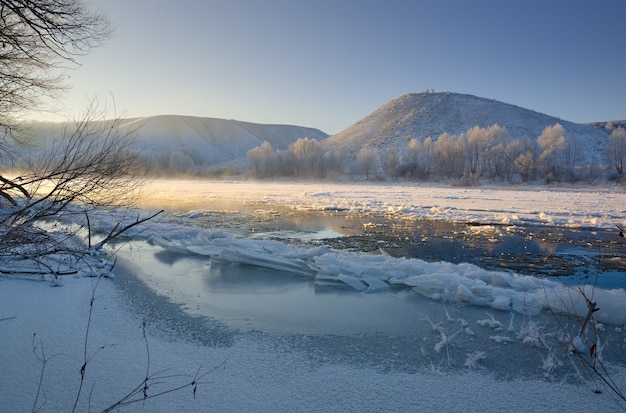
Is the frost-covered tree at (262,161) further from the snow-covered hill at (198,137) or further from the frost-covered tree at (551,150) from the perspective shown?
the frost-covered tree at (551,150)

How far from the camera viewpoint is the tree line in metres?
52.6

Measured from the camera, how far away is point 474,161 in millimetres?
63906

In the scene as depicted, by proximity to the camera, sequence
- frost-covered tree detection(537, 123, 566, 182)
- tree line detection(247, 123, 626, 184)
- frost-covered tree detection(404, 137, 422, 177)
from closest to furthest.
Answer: frost-covered tree detection(537, 123, 566, 182), tree line detection(247, 123, 626, 184), frost-covered tree detection(404, 137, 422, 177)

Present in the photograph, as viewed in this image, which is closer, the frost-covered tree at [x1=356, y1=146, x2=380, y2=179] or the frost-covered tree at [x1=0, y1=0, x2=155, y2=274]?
the frost-covered tree at [x1=0, y1=0, x2=155, y2=274]

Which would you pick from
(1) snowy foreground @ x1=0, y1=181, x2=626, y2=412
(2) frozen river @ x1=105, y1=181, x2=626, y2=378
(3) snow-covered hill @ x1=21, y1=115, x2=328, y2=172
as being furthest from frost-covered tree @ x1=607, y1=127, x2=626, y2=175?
(3) snow-covered hill @ x1=21, y1=115, x2=328, y2=172

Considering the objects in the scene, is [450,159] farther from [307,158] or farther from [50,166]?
[50,166]

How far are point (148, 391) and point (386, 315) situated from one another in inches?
133

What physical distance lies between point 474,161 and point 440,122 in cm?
4802

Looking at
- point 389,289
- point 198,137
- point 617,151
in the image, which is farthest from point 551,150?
point 198,137

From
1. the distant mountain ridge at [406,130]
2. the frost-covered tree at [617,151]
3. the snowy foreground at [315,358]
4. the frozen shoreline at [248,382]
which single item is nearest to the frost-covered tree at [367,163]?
→ the distant mountain ridge at [406,130]

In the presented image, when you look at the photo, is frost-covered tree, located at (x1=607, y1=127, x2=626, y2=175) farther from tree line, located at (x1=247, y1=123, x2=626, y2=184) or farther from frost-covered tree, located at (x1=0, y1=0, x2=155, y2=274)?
frost-covered tree, located at (x1=0, y1=0, x2=155, y2=274)

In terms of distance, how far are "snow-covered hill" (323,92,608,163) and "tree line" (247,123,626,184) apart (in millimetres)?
24296

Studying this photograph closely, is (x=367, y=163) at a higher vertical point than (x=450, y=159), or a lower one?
lower

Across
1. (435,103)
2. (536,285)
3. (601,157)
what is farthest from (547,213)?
(435,103)
